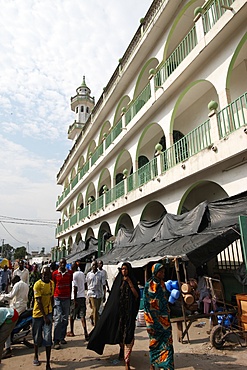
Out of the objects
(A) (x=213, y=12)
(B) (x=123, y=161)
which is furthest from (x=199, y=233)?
(B) (x=123, y=161)

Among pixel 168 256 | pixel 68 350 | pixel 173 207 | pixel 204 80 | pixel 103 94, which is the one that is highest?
pixel 103 94

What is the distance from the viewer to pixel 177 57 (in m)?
9.36

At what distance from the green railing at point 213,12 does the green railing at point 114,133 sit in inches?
256

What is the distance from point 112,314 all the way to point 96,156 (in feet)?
44.5

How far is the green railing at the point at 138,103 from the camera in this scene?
1127 centimetres

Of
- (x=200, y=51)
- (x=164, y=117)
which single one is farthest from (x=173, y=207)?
(x=200, y=51)

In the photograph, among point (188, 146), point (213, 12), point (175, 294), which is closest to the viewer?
point (175, 294)

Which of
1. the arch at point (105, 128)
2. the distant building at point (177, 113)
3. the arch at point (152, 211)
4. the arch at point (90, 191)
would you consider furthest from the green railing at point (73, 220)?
the arch at point (152, 211)

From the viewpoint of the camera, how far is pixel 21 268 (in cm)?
767

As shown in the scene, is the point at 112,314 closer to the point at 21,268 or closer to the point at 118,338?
the point at 118,338

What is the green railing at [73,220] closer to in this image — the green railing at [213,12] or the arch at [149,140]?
the arch at [149,140]

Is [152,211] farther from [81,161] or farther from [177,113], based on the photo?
[81,161]

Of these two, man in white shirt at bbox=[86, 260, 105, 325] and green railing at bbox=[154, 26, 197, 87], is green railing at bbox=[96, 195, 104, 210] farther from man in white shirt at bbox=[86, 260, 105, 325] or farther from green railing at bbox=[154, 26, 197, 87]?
man in white shirt at bbox=[86, 260, 105, 325]

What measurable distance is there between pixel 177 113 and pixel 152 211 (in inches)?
165
